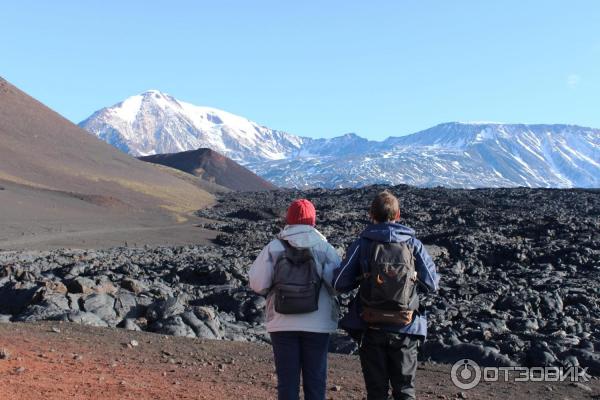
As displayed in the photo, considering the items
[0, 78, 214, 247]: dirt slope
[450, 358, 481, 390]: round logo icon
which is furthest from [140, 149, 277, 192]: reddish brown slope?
[450, 358, 481, 390]: round logo icon

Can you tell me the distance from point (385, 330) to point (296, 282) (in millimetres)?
631

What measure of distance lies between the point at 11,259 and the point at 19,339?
16545mm

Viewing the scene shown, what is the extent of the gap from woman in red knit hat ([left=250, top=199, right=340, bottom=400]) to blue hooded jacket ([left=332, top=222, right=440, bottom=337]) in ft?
0.37

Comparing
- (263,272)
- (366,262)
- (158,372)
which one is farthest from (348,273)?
(158,372)

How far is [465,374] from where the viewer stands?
7.61 m

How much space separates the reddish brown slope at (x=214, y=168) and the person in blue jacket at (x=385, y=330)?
11734 centimetres

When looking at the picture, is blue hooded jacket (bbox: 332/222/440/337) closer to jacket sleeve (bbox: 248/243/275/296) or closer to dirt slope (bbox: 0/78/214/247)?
jacket sleeve (bbox: 248/243/275/296)

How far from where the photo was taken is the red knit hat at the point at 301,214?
15.4 feet

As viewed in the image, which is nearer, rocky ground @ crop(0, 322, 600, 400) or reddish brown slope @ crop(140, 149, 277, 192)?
rocky ground @ crop(0, 322, 600, 400)

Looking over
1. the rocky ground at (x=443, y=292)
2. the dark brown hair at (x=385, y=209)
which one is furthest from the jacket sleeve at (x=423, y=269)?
the rocky ground at (x=443, y=292)

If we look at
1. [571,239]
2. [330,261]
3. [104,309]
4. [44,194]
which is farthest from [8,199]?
[330,261]

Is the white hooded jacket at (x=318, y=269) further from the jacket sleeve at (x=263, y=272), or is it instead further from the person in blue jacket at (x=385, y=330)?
the person in blue jacket at (x=385, y=330)

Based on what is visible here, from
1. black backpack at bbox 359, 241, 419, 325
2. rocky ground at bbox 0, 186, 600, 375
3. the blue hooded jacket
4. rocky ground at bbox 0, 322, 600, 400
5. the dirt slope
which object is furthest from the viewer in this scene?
the dirt slope

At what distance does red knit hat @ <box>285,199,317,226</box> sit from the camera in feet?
15.4
